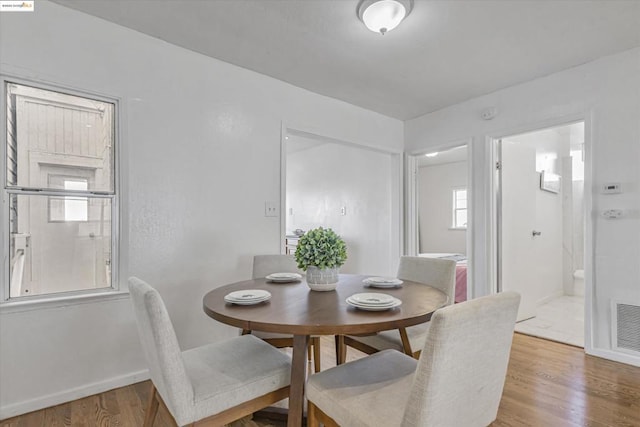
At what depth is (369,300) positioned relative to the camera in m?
1.40

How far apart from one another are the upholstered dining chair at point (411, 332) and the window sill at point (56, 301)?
1.49 meters

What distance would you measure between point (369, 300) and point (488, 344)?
0.51 meters

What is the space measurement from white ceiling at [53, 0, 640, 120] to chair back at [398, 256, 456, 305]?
61.7 inches

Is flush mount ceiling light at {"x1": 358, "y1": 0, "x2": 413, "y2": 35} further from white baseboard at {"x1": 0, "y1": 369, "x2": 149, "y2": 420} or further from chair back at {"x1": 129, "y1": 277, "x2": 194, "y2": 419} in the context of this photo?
white baseboard at {"x1": 0, "y1": 369, "x2": 149, "y2": 420}

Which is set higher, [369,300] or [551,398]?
[369,300]

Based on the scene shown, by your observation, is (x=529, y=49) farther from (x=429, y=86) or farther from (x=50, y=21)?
(x=50, y=21)

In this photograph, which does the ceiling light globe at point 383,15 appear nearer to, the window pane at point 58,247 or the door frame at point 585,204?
the door frame at point 585,204

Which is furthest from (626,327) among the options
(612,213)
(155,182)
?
(155,182)

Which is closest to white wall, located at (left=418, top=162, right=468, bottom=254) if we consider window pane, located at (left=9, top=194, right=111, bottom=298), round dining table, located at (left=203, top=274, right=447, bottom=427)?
round dining table, located at (left=203, top=274, right=447, bottom=427)

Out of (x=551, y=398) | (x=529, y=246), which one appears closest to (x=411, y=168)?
(x=529, y=246)

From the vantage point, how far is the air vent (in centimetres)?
240

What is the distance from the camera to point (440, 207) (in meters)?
6.73

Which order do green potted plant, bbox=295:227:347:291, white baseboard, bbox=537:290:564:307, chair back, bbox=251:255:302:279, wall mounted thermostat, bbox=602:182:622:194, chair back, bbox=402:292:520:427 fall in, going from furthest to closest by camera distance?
1. white baseboard, bbox=537:290:564:307
2. wall mounted thermostat, bbox=602:182:622:194
3. chair back, bbox=251:255:302:279
4. green potted plant, bbox=295:227:347:291
5. chair back, bbox=402:292:520:427

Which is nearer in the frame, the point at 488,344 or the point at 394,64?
the point at 488,344
